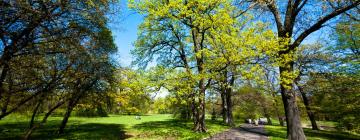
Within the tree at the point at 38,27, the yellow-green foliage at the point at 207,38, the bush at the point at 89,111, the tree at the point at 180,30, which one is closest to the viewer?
the tree at the point at 38,27

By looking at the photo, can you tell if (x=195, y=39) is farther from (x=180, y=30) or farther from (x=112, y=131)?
(x=112, y=131)

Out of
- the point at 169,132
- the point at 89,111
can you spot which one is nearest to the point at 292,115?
the point at 169,132

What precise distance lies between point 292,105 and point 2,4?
1238 centimetres

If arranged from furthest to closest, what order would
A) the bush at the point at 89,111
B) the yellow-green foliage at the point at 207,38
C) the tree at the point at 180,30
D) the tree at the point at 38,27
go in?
1. the bush at the point at 89,111
2. the tree at the point at 180,30
3. the yellow-green foliage at the point at 207,38
4. the tree at the point at 38,27

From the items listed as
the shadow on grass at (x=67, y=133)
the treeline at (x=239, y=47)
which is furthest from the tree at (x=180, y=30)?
the shadow on grass at (x=67, y=133)

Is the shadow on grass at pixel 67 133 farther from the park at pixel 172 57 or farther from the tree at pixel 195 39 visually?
the tree at pixel 195 39

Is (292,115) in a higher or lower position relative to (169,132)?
higher

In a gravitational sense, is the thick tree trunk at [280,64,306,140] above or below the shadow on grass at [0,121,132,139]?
above

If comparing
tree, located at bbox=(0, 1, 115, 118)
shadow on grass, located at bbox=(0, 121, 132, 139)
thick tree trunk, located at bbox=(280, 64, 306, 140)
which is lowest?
shadow on grass, located at bbox=(0, 121, 132, 139)

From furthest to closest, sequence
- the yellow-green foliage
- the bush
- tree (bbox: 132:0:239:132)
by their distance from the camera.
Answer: the bush, tree (bbox: 132:0:239:132), the yellow-green foliage

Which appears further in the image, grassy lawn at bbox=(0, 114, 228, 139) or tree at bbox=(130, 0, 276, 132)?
grassy lawn at bbox=(0, 114, 228, 139)

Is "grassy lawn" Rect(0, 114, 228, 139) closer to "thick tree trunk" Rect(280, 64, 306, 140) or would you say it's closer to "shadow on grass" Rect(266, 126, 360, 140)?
"shadow on grass" Rect(266, 126, 360, 140)

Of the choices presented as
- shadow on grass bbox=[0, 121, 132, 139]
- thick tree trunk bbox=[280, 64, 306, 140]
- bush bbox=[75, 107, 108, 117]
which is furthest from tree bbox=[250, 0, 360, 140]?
bush bbox=[75, 107, 108, 117]

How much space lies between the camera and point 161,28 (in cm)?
2297
